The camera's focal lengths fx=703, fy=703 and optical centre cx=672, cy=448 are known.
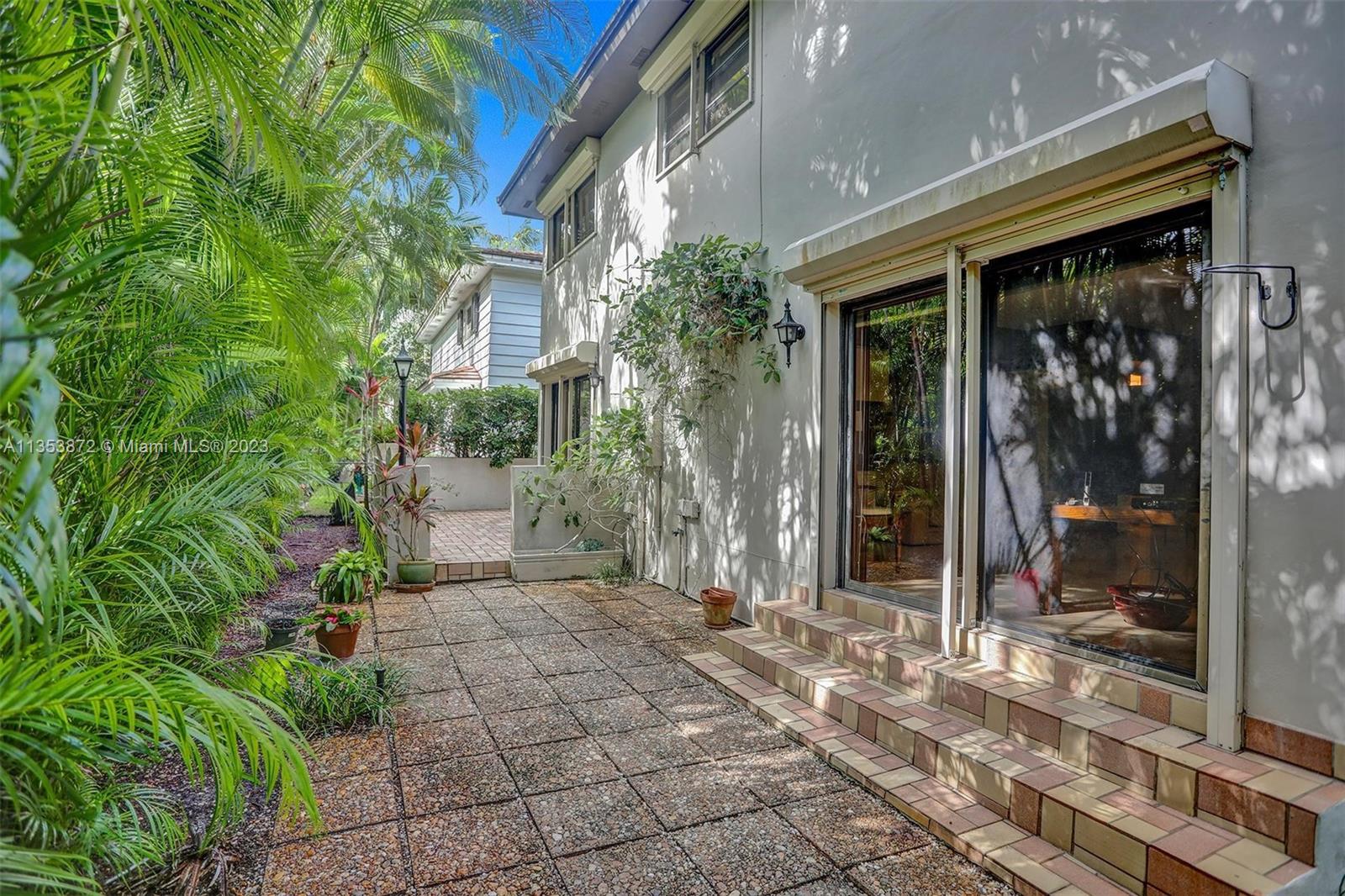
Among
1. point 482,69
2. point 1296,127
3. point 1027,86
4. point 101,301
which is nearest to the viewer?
point 101,301

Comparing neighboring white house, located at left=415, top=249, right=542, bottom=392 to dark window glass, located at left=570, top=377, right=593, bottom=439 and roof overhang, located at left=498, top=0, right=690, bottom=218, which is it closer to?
roof overhang, located at left=498, top=0, right=690, bottom=218

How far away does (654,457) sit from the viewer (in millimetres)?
7672

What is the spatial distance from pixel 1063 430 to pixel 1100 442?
0.68ft

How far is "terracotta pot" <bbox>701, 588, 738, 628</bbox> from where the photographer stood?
5.96 metres

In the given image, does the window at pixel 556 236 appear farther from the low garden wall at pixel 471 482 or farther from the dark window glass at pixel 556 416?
the low garden wall at pixel 471 482

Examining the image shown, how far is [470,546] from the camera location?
9297 mm

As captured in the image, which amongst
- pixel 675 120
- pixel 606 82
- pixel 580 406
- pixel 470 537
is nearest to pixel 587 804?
pixel 675 120

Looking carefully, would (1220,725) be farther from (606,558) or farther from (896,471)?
(606,558)

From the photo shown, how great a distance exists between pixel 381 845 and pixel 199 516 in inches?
58.5

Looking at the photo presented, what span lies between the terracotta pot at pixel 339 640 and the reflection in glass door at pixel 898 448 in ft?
11.8

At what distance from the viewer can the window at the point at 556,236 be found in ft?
38.6

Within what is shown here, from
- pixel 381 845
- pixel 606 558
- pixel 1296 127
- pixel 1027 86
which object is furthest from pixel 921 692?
pixel 606 558

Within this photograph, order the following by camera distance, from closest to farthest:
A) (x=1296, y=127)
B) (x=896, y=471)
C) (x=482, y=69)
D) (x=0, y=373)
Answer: (x=0, y=373)
(x=1296, y=127)
(x=896, y=471)
(x=482, y=69)

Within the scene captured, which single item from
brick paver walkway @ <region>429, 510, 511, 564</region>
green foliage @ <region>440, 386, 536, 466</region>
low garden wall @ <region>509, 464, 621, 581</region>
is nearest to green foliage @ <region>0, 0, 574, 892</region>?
low garden wall @ <region>509, 464, 621, 581</region>
